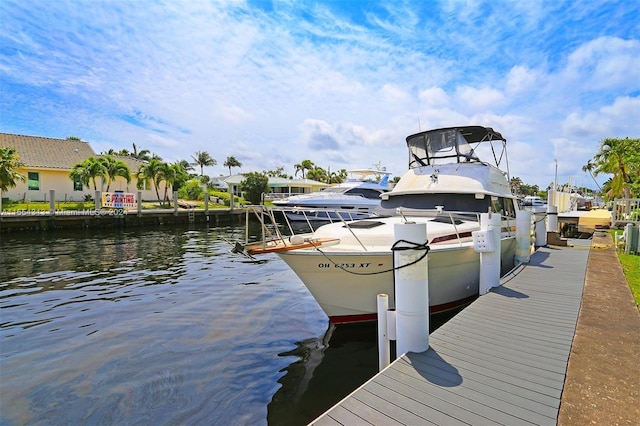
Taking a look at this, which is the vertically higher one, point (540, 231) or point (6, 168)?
point (6, 168)

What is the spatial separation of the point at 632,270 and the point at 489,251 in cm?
516

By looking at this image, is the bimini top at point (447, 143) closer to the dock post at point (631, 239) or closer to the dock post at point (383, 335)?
the dock post at point (631, 239)

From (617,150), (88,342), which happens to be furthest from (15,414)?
(617,150)

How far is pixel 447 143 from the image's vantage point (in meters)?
10.5

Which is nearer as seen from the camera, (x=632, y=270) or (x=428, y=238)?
(x=428, y=238)

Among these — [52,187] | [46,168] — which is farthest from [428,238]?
[52,187]

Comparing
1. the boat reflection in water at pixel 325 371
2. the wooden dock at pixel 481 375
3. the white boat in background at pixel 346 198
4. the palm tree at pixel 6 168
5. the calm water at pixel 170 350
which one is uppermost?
the palm tree at pixel 6 168

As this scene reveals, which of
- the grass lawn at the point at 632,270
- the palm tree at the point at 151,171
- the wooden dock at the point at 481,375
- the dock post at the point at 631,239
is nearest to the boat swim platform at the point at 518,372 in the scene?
the wooden dock at the point at 481,375

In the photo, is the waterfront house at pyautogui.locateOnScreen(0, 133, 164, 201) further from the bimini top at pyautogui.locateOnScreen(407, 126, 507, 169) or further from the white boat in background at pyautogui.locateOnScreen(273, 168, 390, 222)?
the bimini top at pyautogui.locateOnScreen(407, 126, 507, 169)

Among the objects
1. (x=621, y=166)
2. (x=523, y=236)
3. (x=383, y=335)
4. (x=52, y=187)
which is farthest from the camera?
(x=52, y=187)

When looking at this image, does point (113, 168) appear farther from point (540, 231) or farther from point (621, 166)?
point (621, 166)

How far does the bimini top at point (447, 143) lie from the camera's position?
1020cm

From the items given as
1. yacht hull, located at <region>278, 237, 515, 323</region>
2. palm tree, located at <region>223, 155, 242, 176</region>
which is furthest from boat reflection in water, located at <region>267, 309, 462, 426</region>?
palm tree, located at <region>223, 155, 242, 176</region>

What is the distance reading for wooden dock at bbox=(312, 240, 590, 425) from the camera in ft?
9.45
